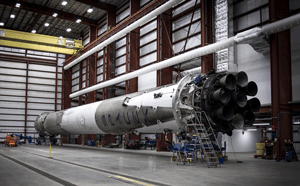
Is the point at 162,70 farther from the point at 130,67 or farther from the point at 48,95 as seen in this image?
the point at 48,95

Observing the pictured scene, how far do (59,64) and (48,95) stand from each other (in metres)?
4.92

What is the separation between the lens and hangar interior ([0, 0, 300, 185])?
9.48m

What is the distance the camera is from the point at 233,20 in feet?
61.5

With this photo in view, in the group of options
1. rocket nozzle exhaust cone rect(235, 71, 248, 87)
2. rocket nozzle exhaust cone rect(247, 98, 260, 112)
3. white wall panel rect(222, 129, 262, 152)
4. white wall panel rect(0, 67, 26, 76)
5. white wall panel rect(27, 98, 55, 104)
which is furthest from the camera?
white wall panel rect(27, 98, 55, 104)

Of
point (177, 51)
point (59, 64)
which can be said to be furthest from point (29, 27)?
point (177, 51)

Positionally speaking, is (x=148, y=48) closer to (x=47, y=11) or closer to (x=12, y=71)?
(x=47, y=11)

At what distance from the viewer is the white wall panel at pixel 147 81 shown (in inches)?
955

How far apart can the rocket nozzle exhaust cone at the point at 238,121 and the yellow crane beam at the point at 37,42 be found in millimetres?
29127

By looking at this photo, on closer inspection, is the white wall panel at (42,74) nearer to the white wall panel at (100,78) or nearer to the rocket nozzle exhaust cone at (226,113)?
the white wall panel at (100,78)

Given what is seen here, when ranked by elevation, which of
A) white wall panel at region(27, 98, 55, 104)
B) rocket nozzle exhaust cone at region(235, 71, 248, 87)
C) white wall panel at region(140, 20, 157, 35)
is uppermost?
white wall panel at region(140, 20, 157, 35)

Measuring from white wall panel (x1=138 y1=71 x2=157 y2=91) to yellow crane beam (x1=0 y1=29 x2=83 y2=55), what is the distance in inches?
575

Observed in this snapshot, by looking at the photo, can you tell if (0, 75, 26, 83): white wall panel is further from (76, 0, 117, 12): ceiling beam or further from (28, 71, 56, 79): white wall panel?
(76, 0, 117, 12): ceiling beam

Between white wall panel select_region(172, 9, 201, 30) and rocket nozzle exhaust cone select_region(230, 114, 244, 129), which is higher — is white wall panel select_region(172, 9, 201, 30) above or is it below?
above

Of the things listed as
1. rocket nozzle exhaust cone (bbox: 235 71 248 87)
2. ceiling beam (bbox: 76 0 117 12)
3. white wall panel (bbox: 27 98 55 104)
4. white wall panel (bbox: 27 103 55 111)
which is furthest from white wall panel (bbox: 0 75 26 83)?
rocket nozzle exhaust cone (bbox: 235 71 248 87)
